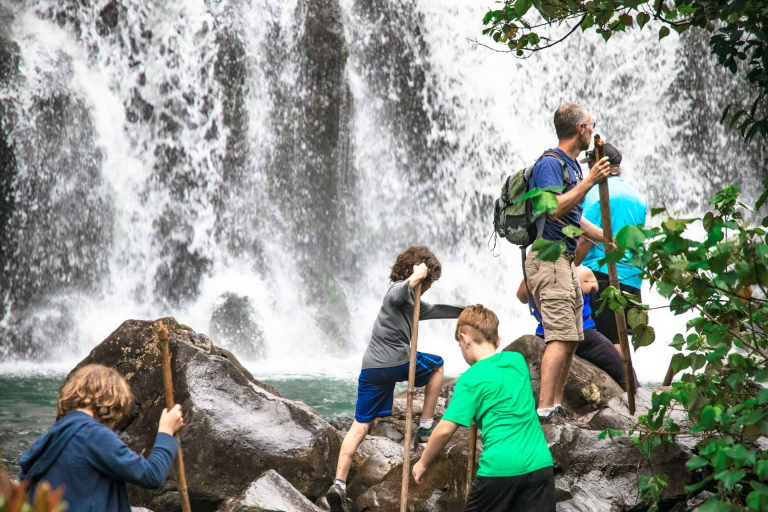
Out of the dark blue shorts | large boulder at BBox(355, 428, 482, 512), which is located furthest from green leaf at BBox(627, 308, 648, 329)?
the dark blue shorts

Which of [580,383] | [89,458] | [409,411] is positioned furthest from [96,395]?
[580,383]

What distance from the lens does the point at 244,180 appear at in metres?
15.6

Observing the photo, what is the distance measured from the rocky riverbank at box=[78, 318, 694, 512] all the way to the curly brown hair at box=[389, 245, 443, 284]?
1.02 meters

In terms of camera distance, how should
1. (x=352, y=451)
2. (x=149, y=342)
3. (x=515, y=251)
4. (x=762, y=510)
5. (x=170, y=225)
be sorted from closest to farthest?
(x=762, y=510)
(x=352, y=451)
(x=149, y=342)
(x=170, y=225)
(x=515, y=251)

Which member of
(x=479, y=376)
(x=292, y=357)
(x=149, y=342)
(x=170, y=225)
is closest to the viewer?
(x=479, y=376)

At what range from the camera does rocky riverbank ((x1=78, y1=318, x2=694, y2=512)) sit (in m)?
4.43

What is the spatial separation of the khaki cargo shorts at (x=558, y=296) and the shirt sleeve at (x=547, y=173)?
16.7 inches

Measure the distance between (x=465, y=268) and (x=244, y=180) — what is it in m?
4.61

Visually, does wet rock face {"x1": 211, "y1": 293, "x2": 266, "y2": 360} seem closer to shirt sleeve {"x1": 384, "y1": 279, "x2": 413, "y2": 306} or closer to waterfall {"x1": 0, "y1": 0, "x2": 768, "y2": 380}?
waterfall {"x1": 0, "y1": 0, "x2": 768, "y2": 380}

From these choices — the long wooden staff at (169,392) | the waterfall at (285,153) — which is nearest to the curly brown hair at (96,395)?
the long wooden staff at (169,392)

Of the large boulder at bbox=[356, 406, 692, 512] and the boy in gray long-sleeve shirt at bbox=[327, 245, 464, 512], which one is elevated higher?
the boy in gray long-sleeve shirt at bbox=[327, 245, 464, 512]

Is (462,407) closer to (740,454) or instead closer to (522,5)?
(740,454)

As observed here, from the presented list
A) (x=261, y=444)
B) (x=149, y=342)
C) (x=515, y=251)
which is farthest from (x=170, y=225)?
(x=261, y=444)

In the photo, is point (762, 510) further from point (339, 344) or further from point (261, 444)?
point (339, 344)
